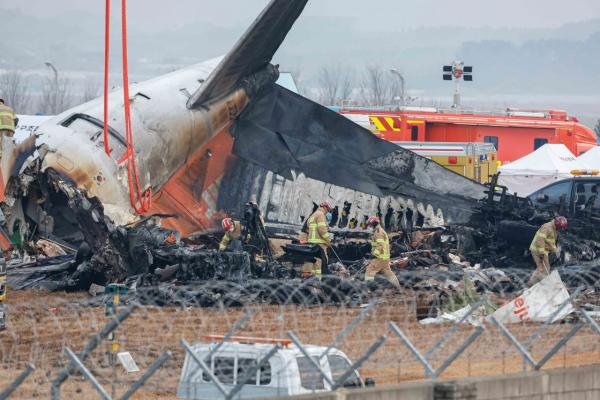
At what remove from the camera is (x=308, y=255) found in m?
24.9

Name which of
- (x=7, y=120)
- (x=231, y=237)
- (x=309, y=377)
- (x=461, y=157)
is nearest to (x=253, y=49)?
(x=231, y=237)

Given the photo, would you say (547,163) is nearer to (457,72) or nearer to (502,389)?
(457,72)

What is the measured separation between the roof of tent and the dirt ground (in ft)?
79.6

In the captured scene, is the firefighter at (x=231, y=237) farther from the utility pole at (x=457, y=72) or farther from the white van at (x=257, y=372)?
the utility pole at (x=457, y=72)

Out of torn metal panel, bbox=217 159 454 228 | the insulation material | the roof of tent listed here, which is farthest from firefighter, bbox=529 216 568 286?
the roof of tent

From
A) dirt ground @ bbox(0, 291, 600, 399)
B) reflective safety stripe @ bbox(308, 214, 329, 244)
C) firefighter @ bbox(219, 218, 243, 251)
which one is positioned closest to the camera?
dirt ground @ bbox(0, 291, 600, 399)

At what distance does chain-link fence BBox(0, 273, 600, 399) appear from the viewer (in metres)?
12.1

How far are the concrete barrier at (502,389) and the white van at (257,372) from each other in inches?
35.0

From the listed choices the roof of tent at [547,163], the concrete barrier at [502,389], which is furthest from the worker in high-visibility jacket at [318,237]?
the roof of tent at [547,163]

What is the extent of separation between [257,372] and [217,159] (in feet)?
58.4

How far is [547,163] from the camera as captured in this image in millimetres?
42844

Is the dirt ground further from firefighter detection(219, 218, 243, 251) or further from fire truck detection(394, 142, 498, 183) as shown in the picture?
fire truck detection(394, 142, 498, 183)

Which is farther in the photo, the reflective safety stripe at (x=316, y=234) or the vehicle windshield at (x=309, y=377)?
the reflective safety stripe at (x=316, y=234)

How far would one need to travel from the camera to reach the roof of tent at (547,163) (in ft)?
140
